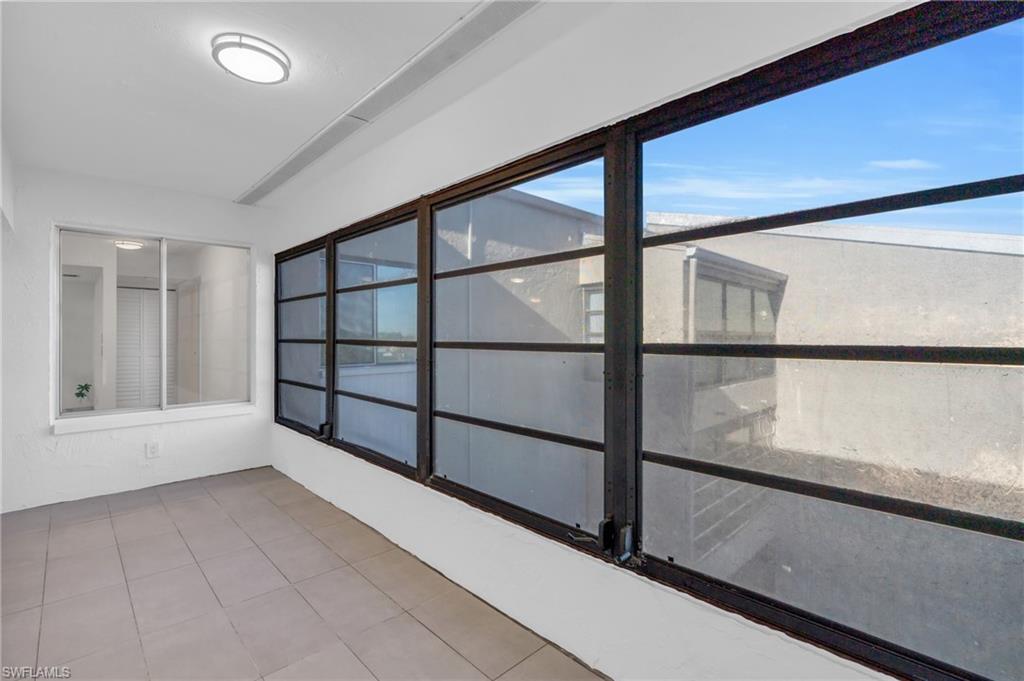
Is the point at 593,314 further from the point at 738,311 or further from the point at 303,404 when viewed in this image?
the point at 303,404

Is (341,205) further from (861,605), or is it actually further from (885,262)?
(861,605)

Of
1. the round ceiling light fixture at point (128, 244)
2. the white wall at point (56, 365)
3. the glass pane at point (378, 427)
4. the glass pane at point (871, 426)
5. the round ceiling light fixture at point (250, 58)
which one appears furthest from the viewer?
the round ceiling light fixture at point (128, 244)

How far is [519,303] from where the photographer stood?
231 cm

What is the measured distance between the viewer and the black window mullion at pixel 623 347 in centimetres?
177

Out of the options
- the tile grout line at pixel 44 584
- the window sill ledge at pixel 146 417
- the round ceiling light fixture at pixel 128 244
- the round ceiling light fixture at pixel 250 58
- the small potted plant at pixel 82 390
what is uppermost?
the round ceiling light fixture at pixel 250 58

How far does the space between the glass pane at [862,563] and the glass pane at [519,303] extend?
0.80 metres

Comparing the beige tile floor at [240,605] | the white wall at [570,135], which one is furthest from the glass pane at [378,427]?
the beige tile floor at [240,605]

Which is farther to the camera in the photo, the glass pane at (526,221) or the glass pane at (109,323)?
the glass pane at (109,323)

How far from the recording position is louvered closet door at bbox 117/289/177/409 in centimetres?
416

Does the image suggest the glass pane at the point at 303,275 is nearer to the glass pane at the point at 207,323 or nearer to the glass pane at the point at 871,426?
the glass pane at the point at 207,323

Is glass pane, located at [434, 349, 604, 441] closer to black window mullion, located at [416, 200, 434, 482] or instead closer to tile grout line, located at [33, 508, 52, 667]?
black window mullion, located at [416, 200, 434, 482]

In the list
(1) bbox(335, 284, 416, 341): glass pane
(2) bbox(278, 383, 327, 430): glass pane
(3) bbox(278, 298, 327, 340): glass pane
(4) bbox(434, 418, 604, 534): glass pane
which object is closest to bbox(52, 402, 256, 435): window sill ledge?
(2) bbox(278, 383, 327, 430): glass pane

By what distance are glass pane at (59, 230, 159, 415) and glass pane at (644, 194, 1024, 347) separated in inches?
189

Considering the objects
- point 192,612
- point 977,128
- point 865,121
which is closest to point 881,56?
point 865,121
